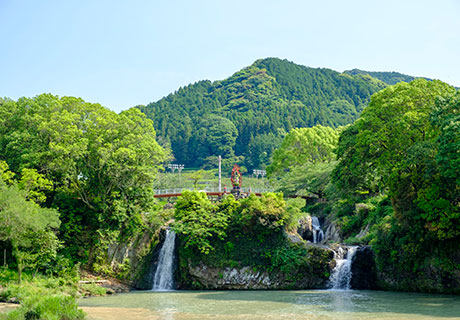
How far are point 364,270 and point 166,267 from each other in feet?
46.8

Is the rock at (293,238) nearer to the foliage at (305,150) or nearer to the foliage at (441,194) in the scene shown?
the foliage at (441,194)

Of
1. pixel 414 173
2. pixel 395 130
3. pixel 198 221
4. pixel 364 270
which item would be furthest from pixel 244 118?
pixel 414 173

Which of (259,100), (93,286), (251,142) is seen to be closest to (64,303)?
(93,286)

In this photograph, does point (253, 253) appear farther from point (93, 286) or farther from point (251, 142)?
point (251, 142)

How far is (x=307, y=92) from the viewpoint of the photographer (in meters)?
200

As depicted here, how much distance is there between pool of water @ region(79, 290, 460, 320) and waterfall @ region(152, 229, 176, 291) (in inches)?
157

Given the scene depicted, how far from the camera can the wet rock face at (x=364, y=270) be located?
34.6m

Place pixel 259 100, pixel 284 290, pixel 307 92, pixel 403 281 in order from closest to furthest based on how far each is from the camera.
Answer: pixel 403 281, pixel 284 290, pixel 259 100, pixel 307 92

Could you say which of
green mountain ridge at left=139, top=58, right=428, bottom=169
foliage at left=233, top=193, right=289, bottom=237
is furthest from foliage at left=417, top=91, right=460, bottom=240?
green mountain ridge at left=139, top=58, right=428, bottom=169

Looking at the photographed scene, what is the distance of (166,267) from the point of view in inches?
1548

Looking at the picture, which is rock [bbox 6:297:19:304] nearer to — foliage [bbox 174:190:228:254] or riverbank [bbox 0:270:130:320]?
riverbank [bbox 0:270:130:320]

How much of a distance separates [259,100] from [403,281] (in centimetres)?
15629

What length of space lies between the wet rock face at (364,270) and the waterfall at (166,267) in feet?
42.7

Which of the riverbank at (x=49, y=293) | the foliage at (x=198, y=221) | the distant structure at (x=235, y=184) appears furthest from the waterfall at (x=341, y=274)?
Result: the riverbank at (x=49, y=293)
